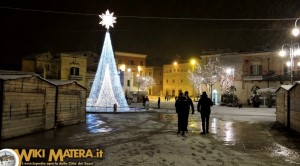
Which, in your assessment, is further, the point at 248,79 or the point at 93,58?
the point at 93,58

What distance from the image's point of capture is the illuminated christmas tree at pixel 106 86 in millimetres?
26250

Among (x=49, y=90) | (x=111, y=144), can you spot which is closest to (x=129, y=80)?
(x=49, y=90)

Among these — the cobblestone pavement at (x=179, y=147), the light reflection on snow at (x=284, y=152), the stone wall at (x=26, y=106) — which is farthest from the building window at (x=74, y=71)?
the light reflection on snow at (x=284, y=152)

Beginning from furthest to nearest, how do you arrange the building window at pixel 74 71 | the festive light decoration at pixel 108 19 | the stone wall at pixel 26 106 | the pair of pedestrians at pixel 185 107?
the building window at pixel 74 71, the festive light decoration at pixel 108 19, the pair of pedestrians at pixel 185 107, the stone wall at pixel 26 106

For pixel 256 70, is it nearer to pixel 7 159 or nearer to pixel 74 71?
pixel 74 71

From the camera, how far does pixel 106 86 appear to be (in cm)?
2655

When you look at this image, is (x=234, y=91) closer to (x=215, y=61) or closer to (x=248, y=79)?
(x=248, y=79)

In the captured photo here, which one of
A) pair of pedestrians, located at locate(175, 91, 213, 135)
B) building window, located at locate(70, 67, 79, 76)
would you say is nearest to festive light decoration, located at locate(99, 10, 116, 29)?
pair of pedestrians, located at locate(175, 91, 213, 135)

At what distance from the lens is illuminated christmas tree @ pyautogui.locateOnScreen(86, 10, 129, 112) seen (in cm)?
2625

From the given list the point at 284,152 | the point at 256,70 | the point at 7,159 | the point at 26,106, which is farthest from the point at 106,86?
the point at 256,70

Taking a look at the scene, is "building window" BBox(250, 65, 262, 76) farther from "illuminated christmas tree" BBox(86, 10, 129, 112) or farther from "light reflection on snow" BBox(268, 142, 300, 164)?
"light reflection on snow" BBox(268, 142, 300, 164)

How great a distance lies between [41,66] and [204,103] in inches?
1701

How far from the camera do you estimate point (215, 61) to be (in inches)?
2258

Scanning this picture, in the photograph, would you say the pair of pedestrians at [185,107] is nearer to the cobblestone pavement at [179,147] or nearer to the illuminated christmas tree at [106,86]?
the cobblestone pavement at [179,147]
